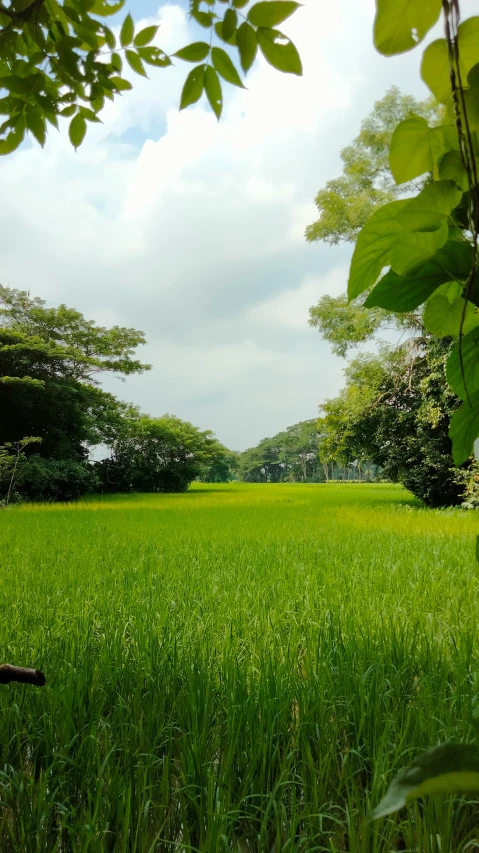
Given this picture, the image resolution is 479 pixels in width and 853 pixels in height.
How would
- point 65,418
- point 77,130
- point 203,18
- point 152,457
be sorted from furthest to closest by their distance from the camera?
point 152,457 → point 65,418 → point 77,130 → point 203,18

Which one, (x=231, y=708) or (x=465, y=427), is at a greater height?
(x=465, y=427)

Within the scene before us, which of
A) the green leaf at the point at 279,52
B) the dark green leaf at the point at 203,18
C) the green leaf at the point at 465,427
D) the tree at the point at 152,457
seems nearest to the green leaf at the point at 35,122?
the dark green leaf at the point at 203,18

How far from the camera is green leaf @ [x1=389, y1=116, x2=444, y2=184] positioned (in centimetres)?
30

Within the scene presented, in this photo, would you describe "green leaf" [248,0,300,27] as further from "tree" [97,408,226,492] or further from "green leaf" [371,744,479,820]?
"tree" [97,408,226,492]

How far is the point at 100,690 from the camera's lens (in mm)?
1540

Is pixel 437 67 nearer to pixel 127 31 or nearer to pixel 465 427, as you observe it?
pixel 465 427

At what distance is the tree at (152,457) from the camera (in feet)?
59.0

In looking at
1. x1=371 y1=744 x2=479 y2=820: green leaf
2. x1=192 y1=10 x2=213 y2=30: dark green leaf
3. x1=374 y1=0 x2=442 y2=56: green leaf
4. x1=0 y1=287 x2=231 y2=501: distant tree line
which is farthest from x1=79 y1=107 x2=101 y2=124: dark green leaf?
x1=0 y1=287 x2=231 y2=501: distant tree line

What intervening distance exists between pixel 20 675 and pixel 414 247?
0.48 meters

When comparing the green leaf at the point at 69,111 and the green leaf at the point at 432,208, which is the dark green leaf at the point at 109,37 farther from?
the green leaf at the point at 432,208

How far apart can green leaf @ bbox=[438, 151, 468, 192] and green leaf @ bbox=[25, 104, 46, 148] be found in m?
0.95

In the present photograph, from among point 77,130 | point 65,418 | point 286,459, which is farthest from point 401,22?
point 286,459

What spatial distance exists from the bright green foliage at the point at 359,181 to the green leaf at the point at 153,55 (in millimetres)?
11074

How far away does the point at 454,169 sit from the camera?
27cm
